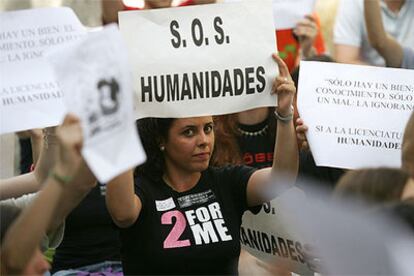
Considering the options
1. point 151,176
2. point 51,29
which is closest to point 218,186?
point 151,176

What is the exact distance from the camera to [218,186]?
4523 mm

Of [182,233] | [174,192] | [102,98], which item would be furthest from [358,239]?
[174,192]

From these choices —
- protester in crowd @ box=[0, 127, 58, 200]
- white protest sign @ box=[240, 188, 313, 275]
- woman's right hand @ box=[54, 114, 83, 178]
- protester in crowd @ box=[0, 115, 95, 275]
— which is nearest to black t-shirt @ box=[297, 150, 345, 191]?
white protest sign @ box=[240, 188, 313, 275]

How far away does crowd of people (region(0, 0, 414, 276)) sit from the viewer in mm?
3244

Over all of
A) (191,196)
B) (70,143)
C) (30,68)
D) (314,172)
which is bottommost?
(314,172)

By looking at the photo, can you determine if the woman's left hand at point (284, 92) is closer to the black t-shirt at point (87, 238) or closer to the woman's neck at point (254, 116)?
the woman's neck at point (254, 116)

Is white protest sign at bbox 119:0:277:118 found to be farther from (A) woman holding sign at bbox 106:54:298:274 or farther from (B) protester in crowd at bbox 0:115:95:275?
(B) protester in crowd at bbox 0:115:95:275

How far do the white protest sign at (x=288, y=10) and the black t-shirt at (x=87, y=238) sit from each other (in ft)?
4.91

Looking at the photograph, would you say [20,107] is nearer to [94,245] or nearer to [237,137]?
[94,245]

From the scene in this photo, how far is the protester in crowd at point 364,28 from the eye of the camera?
650cm

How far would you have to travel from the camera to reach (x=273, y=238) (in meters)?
4.90

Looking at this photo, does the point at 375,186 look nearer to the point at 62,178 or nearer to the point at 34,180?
the point at 62,178

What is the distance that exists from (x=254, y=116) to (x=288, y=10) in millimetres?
845

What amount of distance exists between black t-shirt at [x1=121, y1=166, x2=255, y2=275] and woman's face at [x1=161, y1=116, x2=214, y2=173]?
0.09 metres
